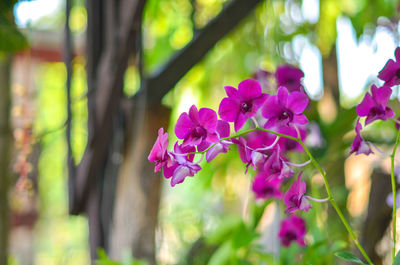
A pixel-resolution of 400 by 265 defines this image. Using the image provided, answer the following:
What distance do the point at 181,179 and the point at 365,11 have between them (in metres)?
1.26

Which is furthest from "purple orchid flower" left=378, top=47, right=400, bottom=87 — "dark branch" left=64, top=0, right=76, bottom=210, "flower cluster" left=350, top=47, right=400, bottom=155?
"dark branch" left=64, top=0, right=76, bottom=210

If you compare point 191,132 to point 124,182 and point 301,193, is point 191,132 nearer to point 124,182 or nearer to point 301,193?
point 301,193

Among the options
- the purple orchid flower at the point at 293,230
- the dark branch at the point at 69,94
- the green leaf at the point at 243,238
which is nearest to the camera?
the purple orchid flower at the point at 293,230

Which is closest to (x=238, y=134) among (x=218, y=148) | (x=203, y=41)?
(x=218, y=148)

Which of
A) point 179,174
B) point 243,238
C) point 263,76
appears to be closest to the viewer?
point 179,174

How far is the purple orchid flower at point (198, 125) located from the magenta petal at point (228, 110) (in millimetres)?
20

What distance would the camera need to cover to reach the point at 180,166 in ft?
1.62

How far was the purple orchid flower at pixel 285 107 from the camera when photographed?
52 centimetres

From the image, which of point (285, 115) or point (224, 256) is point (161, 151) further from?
point (224, 256)

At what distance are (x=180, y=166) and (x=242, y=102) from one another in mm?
103

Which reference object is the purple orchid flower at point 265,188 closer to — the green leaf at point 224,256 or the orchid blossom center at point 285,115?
the green leaf at point 224,256

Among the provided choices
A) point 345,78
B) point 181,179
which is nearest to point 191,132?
point 181,179

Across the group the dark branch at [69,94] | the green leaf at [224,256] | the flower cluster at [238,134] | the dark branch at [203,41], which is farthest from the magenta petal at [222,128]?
the dark branch at [69,94]

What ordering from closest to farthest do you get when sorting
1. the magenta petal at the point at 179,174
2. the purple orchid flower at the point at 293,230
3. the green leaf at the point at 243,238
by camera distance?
the magenta petal at the point at 179,174 → the purple orchid flower at the point at 293,230 → the green leaf at the point at 243,238
